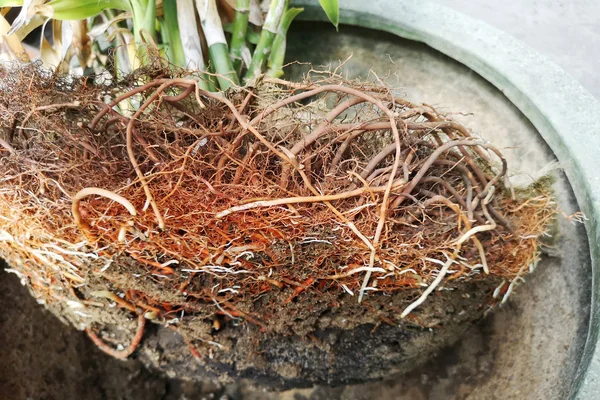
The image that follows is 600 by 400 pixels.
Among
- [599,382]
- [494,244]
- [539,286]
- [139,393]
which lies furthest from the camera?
[139,393]

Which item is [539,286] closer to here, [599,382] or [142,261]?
[599,382]

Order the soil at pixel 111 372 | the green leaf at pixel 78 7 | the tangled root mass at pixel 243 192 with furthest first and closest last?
the soil at pixel 111 372
the green leaf at pixel 78 7
the tangled root mass at pixel 243 192

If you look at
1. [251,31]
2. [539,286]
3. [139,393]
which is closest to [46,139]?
[251,31]

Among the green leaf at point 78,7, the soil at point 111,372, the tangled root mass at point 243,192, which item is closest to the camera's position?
the tangled root mass at point 243,192

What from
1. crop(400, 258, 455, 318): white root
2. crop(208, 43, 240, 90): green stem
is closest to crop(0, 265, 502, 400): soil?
crop(400, 258, 455, 318): white root

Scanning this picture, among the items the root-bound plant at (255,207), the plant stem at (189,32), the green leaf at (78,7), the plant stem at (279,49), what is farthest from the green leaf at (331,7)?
the green leaf at (78,7)

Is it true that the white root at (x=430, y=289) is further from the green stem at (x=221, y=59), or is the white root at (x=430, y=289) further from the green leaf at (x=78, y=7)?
the green leaf at (x=78, y=7)

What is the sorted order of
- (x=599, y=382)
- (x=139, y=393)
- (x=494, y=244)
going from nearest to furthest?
(x=599, y=382) < (x=494, y=244) < (x=139, y=393)

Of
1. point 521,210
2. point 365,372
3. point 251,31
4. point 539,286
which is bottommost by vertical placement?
point 365,372
